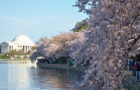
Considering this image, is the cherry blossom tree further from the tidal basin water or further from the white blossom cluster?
the tidal basin water

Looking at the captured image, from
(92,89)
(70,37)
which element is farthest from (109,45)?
(70,37)

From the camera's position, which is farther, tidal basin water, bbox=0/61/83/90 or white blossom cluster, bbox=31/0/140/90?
tidal basin water, bbox=0/61/83/90

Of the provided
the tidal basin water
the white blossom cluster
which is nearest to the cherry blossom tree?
the white blossom cluster

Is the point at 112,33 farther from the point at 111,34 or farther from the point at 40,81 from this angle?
the point at 40,81

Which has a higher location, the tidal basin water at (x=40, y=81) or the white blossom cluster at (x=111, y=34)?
the white blossom cluster at (x=111, y=34)

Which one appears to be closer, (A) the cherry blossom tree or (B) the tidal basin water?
(A) the cherry blossom tree

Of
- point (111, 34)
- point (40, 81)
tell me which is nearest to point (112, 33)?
point (111, 34)

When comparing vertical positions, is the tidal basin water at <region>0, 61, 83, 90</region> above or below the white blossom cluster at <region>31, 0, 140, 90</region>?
below

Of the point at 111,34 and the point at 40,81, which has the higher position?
the point at 111,34

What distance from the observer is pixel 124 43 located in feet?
36.5

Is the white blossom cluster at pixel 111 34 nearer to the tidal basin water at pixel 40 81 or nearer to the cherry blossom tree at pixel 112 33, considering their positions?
the cherry blossom tree at pixel 112 33

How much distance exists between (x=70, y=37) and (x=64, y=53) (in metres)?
3.33

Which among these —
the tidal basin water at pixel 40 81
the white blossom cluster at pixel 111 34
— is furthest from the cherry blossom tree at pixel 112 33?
the tidal basin water at pixel 40 81

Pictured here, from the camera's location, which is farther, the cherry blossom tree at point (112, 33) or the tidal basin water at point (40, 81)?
the tidal basin water at point (40, 81)
